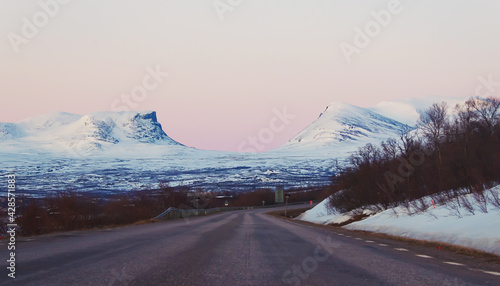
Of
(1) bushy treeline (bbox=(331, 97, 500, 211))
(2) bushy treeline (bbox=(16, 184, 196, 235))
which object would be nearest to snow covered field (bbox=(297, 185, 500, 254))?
(1) bushy treeline (bbox=(331, 97, 500, 211))

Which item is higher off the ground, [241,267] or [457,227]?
[241,267]

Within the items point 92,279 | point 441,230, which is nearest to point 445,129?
point 441,230

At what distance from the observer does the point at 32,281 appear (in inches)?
317

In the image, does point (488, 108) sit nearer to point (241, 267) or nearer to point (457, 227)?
point (457, 227)

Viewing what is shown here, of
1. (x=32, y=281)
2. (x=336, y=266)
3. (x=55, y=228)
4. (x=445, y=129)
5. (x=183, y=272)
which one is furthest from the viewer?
(x=445, y=129)

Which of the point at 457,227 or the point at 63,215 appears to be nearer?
the point at 457,227

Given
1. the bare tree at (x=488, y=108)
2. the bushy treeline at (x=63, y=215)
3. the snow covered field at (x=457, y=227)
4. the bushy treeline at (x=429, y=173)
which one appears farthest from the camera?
the bare tree at (x=488, y=108)

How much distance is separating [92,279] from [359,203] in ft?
153

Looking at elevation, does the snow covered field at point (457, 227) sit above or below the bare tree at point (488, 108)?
below

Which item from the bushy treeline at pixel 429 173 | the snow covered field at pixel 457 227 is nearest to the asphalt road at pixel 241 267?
the snow covered field at pixel 457 227

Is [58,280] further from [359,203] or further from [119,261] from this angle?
[359,203]

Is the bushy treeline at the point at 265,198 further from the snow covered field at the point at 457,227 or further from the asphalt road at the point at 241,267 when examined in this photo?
the asphalt road at the point at 241,267

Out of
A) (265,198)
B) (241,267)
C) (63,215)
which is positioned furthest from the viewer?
(265,198)

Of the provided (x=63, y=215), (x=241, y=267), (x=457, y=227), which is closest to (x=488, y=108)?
(x=457, y=227)
